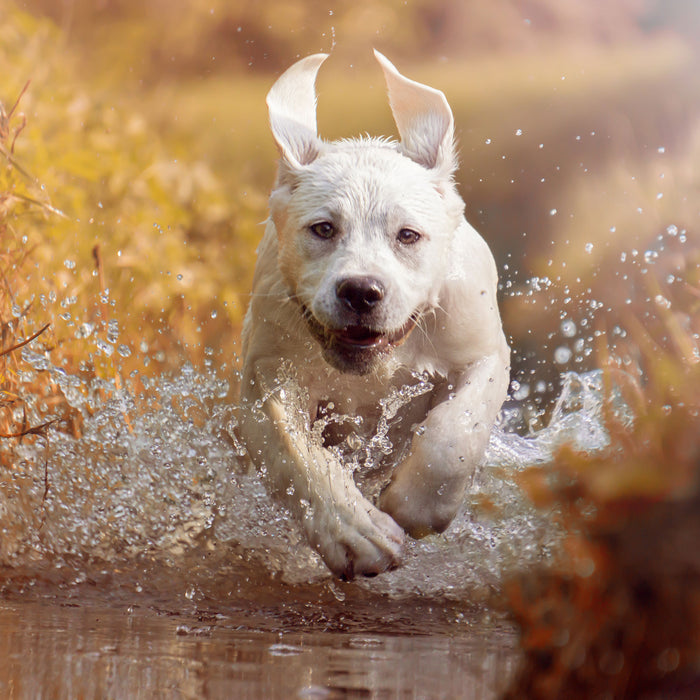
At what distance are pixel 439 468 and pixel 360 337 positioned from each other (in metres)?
0.46

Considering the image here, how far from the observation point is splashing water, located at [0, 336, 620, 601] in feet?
10.6

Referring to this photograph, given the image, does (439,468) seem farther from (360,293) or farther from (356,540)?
(360,293)

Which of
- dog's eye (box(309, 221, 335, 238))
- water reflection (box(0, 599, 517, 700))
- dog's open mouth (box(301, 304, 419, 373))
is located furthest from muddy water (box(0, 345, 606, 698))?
dog's eye (box(309, 221, 335, 238))

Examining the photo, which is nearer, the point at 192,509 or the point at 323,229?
the point at 323,229

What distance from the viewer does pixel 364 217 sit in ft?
9.67

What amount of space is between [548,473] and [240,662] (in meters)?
0.92

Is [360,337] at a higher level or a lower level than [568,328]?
lower

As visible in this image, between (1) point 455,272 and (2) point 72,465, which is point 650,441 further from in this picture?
(2) point 72,465

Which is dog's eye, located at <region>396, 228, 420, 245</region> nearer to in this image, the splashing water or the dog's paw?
the splashing water

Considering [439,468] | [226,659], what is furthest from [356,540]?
[226,659]

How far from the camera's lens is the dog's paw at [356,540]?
261cm

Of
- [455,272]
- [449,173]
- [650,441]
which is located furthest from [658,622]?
[449,173]

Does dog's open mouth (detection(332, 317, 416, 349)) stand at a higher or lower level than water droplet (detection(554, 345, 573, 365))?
lower

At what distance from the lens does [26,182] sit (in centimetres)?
495
